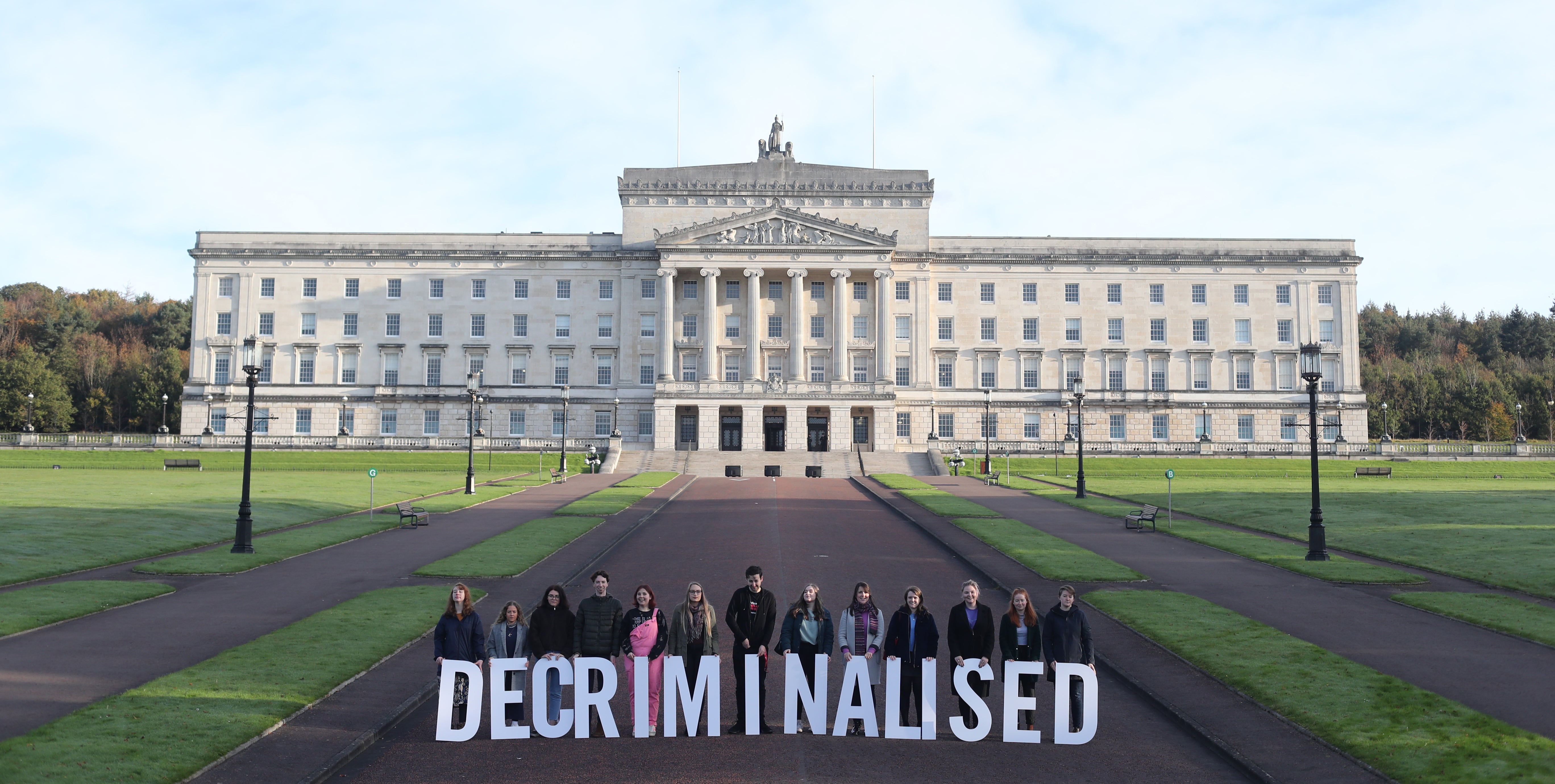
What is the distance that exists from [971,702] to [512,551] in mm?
19498

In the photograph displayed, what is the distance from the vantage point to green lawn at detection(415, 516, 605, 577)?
25.3m

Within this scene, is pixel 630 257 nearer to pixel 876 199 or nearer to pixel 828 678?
pixel 876 199

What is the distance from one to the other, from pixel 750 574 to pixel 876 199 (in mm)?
89521

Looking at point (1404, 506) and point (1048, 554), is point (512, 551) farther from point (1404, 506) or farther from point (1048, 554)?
point (1404, 506)

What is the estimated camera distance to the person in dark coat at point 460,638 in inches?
503

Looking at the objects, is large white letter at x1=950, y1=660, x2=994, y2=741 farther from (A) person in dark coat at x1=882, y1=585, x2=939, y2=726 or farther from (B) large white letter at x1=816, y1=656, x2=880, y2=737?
(B) large white letter at x1=816, y1=656, x2=880, y2=737

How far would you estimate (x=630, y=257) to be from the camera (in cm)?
9700

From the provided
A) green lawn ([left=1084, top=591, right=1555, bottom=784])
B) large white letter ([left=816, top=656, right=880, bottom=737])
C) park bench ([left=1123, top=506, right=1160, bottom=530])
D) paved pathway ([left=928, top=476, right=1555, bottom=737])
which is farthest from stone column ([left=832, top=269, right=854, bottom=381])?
large white letter ([left=816, top=656, right=880, bottom=737])

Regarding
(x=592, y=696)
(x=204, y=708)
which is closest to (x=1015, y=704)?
(x=592, y=696)

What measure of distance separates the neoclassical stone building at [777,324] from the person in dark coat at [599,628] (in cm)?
8053

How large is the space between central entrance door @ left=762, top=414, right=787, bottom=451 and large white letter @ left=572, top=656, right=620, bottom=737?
7872 cm

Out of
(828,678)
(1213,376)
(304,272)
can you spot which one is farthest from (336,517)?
(1213,376)

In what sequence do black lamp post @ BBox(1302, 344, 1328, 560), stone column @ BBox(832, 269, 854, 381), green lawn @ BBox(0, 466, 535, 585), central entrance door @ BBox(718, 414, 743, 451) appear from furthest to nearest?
stone column @ BBox(832, 269, 854, 381) < central entrance door @ BBox(718, 414, 743, 451) < black lamp post @ BBox(1302, 344, 1328, 560) < green lawn @ BBox(0, 466, 535, 585)

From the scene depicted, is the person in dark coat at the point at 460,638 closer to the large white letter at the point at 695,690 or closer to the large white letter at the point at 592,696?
the large white letter at the point at 592,696
